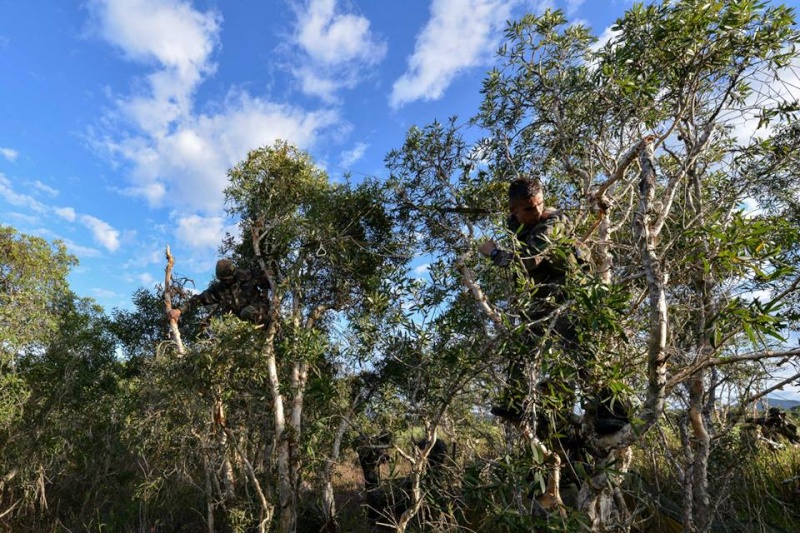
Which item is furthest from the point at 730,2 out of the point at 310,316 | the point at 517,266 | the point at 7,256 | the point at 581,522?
the point at 7,256

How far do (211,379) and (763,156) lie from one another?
7.02m

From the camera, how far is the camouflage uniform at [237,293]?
22.8 feet

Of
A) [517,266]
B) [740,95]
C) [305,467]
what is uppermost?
[740,95]

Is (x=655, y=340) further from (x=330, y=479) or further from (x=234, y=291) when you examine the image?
(x=234, y=291)

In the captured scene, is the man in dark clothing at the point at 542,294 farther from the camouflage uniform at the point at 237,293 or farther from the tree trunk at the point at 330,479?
the camouflage uniform at the point at 237,293

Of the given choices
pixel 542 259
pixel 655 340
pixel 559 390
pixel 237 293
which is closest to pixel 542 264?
pixel 542 259

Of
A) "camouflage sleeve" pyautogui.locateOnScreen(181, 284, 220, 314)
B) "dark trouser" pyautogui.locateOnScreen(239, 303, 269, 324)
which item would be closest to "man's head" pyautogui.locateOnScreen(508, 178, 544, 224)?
"dark trouser" pyautogui.locateOnScreen(239, 303, 269, 324)

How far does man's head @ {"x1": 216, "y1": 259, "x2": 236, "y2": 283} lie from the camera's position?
6.91 m

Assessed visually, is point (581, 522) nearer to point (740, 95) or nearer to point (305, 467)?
point (740, 95)

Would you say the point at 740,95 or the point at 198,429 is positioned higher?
the point at 740,95

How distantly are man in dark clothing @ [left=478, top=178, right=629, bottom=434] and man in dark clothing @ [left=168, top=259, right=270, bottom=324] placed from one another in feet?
15.4

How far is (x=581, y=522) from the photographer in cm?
227

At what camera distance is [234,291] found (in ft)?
22.9

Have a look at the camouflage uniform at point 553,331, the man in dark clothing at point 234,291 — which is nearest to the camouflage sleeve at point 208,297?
the man in dark clothing at point 234,291
